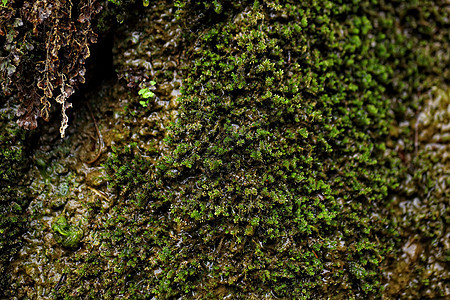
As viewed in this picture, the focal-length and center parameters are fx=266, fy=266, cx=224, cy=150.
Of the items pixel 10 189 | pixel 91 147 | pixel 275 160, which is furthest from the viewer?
pixel 91 147

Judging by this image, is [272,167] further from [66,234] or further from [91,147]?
[66,234]

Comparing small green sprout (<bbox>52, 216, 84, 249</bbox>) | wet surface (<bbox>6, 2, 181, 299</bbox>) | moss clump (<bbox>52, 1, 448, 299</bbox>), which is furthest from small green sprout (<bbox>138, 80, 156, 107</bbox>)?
small green sprout (<bbox>52, 216, 84, 249</bbox>)

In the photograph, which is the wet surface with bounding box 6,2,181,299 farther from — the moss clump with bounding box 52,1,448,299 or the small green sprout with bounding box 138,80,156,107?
the moss clump with bounding box 52,1,448,299

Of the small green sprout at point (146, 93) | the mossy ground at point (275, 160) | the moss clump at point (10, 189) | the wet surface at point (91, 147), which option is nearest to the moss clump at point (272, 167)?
the mossy ground at point (275, 160)

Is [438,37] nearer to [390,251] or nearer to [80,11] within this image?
[390,251]

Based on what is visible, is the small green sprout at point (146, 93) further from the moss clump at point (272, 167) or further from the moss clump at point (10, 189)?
the moss clump at point (10, 189)

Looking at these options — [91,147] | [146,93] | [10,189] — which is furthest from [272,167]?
[10,189]
